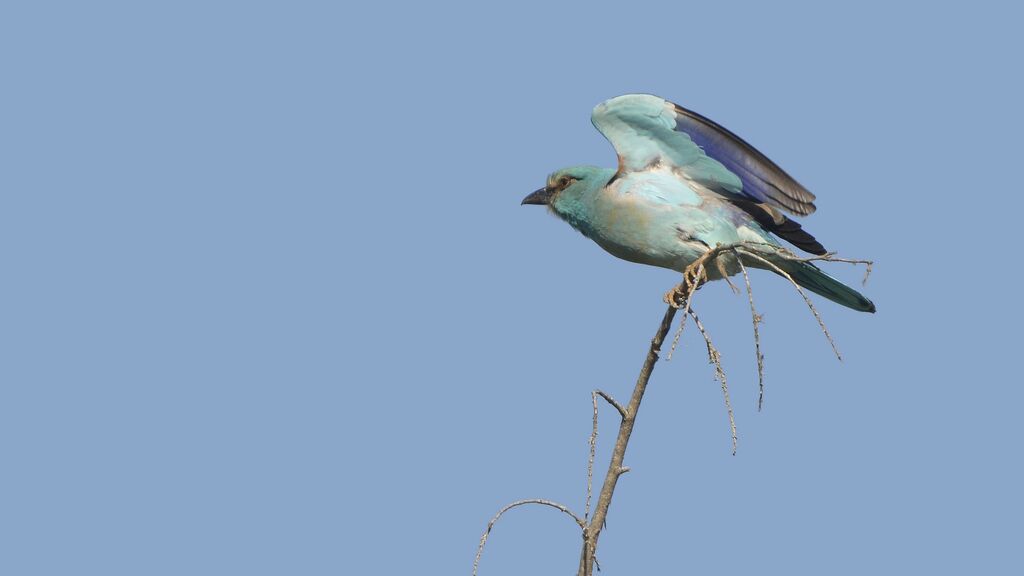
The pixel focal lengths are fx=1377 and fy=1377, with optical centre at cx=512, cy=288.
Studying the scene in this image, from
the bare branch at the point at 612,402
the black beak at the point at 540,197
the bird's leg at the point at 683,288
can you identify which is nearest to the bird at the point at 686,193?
the bird's leg at the point at 683,288

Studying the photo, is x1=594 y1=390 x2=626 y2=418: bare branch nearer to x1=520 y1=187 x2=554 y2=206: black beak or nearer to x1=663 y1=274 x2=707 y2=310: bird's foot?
x1=663 y1=274 x2=707 y2=310: bird's foot

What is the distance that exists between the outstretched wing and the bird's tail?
43 centimetres

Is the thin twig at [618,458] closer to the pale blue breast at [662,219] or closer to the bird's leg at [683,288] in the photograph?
the bird's leg at [683,288]

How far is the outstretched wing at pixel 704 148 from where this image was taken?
297 inches

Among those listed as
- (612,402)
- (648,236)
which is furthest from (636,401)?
(648,236)

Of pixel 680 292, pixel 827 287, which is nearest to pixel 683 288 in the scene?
pixel 680 292

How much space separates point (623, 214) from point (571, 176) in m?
0.68

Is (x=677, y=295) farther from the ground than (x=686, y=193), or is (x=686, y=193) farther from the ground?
(x=686, y=193)

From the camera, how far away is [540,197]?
847cm

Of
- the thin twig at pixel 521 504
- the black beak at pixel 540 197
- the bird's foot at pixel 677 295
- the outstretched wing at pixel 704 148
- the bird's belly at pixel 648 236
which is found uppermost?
the outstretched wing at pixel 704 148

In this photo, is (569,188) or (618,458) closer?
(618,458)

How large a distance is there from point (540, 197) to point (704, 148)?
4.12 feet

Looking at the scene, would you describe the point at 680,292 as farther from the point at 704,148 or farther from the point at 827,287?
the point at 827,287

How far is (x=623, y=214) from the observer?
771cm
